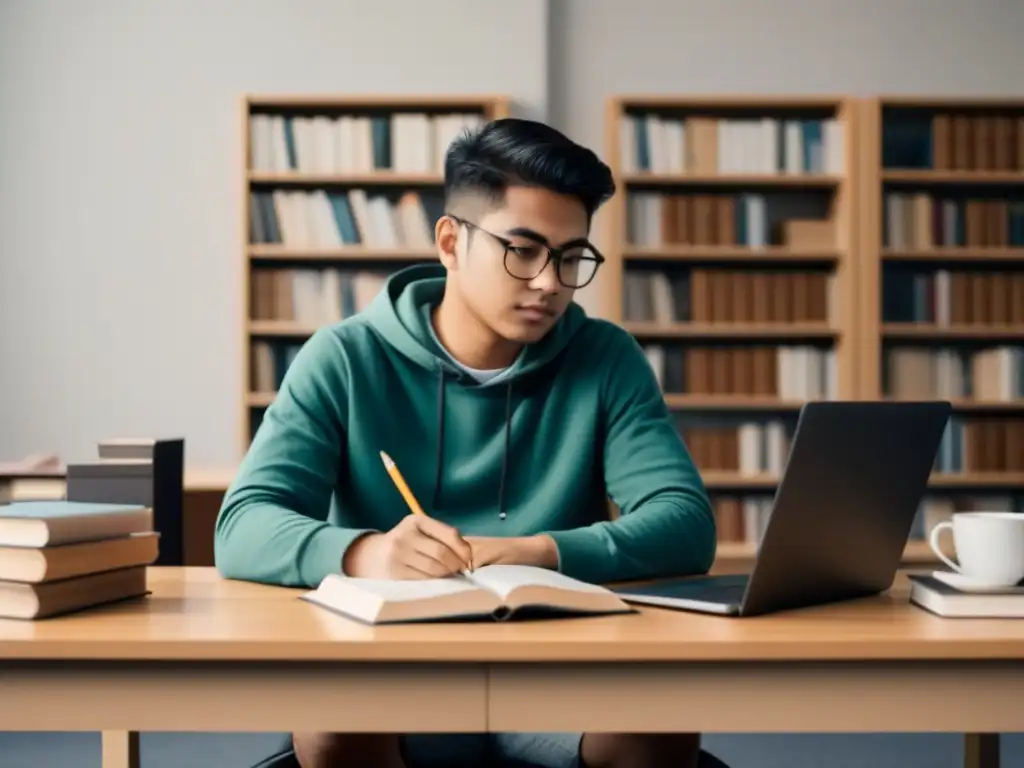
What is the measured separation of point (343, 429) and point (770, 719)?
814mm

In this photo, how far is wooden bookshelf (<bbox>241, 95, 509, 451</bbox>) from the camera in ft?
13.7

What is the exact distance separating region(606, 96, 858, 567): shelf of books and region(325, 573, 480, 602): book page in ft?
10.6

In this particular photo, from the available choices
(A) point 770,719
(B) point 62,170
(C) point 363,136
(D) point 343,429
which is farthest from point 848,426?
(B) point 62,170

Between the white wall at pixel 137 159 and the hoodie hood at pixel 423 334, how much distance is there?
2.88 meters

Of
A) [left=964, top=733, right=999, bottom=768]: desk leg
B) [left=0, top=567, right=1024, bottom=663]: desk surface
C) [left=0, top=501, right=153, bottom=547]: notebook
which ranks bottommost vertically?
[left=964, top=733, right=999, bottom=768]: desk leg

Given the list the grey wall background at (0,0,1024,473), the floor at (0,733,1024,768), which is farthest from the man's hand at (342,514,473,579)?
the grey wall background at (0,0,1024,473)

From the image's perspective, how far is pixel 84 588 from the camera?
108 centimetres

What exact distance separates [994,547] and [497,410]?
73 cm

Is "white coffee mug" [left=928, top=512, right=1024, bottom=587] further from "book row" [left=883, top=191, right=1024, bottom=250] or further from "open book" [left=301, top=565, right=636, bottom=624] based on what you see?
"book row" [left=883, top=191, right=1024, bottom=250]

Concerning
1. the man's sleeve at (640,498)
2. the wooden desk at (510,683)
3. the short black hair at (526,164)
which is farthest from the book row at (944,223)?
the wooden desk at (510,683)

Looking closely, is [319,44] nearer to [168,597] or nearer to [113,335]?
[113,335]

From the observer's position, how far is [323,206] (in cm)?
422

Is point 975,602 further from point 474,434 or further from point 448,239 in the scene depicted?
point 448,239

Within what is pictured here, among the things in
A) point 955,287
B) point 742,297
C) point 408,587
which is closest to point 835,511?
point 408,587
